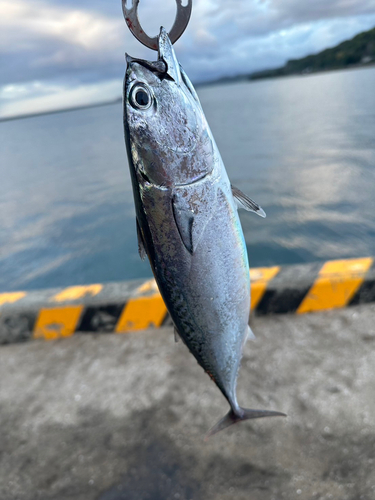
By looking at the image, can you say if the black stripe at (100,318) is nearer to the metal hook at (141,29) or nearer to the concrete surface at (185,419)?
the concrete surface at (185,419)

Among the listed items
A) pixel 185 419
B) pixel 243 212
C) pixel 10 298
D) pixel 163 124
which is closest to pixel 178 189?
pixel 163 124

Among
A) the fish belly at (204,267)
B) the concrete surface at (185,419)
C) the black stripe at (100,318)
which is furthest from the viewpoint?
the black stripe at (100,318)

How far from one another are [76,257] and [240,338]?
7501 millimetres

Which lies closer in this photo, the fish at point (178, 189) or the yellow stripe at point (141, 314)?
the fish at point (178, 189)

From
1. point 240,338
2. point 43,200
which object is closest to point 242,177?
point 43,200

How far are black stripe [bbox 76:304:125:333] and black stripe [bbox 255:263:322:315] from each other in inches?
61.4

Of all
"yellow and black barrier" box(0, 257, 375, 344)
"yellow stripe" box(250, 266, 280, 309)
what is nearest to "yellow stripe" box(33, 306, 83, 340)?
"yellow and black barrier" box(0, 257, 375, 344)

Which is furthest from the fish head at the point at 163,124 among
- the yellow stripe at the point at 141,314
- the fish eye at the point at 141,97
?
the yellow stripe at the point at 141,314

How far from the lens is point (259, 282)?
3.78 metres

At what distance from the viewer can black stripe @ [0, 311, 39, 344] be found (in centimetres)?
385

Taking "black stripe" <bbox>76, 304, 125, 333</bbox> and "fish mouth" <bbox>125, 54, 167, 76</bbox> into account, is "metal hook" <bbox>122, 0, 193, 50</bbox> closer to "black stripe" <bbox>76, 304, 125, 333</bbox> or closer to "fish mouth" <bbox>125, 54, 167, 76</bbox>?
"fish mouth" <bbox>125, 54, 167, 76</bbox>

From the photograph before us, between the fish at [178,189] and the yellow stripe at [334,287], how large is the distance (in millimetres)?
2698

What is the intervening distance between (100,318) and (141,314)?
1.53 feet

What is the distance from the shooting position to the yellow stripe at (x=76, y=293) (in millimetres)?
3938
